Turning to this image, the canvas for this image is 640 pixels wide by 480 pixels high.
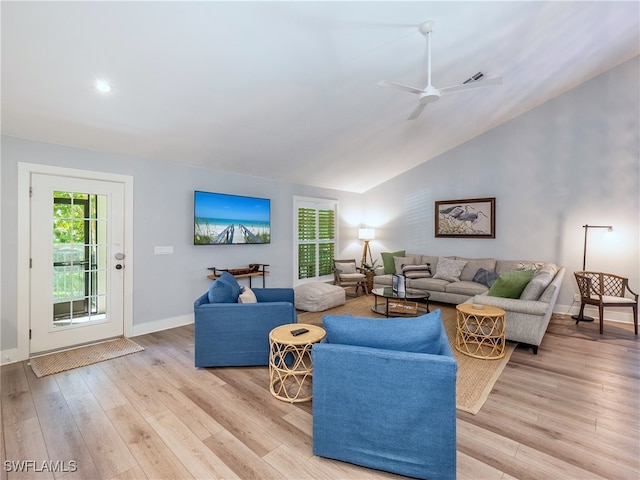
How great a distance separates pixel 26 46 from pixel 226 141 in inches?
80.9

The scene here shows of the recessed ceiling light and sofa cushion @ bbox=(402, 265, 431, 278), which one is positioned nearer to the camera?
the recessed ceiling light

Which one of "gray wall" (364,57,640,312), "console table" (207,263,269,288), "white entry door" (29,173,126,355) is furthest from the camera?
"console table" (207,263,269,288)

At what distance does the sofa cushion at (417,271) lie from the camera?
5988mm

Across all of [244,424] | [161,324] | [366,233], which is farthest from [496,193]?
[161,324]

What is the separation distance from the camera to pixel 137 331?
4.06m

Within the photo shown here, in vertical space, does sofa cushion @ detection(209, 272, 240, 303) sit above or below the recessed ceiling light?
below

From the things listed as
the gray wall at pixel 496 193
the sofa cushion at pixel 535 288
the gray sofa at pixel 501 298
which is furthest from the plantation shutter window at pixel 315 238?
the sofa cushion at pixel 535 288

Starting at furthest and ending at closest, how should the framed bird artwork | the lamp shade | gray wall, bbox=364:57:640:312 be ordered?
the lamp shade < the framed bird artwork < gray wall, bbox=364:57:640:312

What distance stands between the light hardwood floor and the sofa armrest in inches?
6.1

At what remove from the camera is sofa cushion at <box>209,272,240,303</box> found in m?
3.10

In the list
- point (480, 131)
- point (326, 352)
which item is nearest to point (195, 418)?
point (326, 352)

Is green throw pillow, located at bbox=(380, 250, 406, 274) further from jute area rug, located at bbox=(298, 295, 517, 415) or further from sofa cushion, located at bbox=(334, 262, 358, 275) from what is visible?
jute area rug, located at bbox=(298, 295, 517, 415)

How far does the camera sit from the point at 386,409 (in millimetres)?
1704

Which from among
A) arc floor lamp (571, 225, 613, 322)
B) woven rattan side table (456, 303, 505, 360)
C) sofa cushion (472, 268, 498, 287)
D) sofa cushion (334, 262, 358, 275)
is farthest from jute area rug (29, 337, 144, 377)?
arc floor lamp (571, 225, 613, 322)
